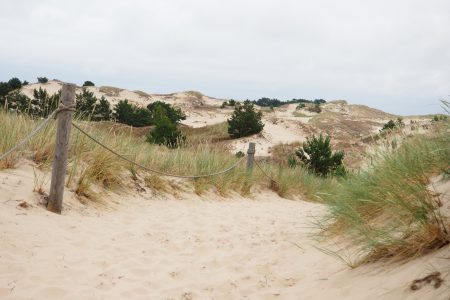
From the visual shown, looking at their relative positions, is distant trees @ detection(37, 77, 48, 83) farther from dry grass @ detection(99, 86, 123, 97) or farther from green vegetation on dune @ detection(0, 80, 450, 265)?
green vegetation on dune @ detection(0, 80, 450, 265)

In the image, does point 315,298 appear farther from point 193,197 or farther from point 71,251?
point 193,197

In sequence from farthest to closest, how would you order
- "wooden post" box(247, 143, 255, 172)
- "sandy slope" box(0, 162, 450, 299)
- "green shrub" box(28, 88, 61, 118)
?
"wooden post" box(247, 143, 255, 172) → "green shrub" box(28, 88, 61, 118) → "sandy slope" box(0, 162, 450, 299)

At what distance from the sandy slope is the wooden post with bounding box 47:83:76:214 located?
18 centimetres

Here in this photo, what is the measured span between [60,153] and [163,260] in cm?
161

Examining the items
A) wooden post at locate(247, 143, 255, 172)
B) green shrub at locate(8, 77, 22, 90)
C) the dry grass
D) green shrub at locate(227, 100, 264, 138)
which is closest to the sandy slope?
wooden post at locate(247, 143, 255, 172)

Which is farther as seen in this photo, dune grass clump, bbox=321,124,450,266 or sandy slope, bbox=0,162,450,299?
sandy slope, bbox=0,162,450,299

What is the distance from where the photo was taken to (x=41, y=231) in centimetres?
349

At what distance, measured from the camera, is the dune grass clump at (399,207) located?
2.22 meters

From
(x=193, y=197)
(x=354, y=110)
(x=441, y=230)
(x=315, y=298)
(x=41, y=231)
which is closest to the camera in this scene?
(x=441, y=230)

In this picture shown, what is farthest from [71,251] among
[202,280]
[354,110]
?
[354,110]

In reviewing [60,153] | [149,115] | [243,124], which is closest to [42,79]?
[149,115]

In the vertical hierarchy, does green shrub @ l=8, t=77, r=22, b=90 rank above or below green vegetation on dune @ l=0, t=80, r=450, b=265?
above

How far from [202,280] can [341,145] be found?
17.5 m

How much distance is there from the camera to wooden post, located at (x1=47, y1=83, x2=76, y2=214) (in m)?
4.08
